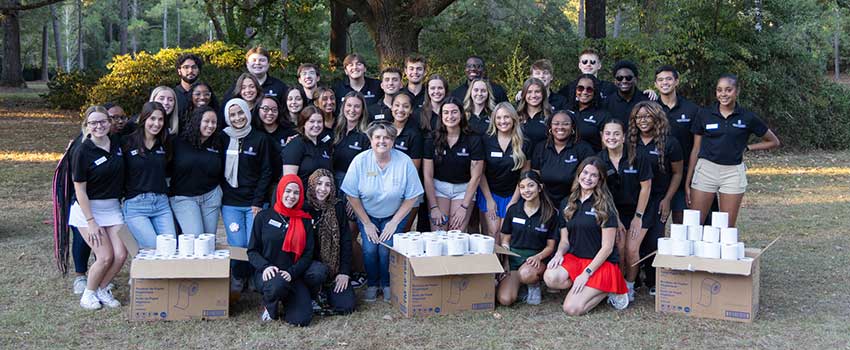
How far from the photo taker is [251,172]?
6.58m

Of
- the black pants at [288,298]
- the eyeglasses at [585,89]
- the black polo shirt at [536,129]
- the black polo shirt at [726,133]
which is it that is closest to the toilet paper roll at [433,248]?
the black pants at [288,298]

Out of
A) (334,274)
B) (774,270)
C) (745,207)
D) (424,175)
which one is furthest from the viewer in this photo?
(745,207)

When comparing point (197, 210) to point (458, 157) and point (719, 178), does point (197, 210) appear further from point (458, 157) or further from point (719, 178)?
point (719, 178)

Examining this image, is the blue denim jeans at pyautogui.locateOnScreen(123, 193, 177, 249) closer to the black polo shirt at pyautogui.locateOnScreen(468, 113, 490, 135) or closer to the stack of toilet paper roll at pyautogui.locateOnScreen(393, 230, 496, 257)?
the stack of toilet paper roll at pyautogui.locateOnScreen(393, 230, 496, 257)

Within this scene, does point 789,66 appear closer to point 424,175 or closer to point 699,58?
point 699,58

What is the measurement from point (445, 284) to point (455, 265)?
171 mm

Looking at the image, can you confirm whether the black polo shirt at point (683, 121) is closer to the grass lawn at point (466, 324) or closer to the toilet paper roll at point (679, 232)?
the toilet paper roll at point (679, 232)

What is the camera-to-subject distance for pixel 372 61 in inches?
888

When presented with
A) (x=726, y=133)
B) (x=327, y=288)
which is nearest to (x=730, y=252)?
(x=726, y=133)

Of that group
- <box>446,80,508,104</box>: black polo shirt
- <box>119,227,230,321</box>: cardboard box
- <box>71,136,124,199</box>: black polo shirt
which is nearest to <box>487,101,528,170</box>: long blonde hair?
<box>446,80,508,104</box>: black polo shirt

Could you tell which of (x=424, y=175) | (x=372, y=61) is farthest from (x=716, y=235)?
(x=372, y=61)

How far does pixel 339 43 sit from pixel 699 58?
325 inches

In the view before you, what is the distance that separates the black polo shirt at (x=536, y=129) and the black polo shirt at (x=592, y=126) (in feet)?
1.14

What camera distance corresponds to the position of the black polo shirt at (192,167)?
642 cm
